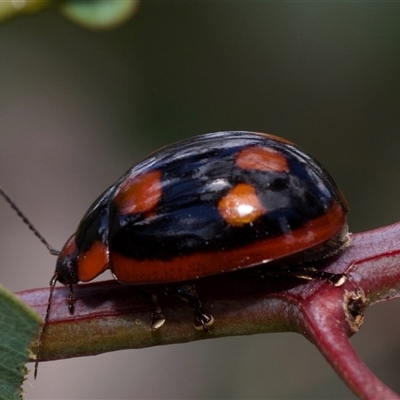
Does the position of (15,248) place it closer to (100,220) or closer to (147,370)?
(147,370)

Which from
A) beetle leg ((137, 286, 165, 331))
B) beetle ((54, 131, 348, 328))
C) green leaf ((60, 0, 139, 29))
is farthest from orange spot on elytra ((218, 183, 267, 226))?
green leaf ((60, 0, 139, 29))

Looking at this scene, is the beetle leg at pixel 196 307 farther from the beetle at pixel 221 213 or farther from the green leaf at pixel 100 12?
the green leaf at pixel 100 12

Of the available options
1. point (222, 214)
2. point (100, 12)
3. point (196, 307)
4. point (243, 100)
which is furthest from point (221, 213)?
point (243, 100)

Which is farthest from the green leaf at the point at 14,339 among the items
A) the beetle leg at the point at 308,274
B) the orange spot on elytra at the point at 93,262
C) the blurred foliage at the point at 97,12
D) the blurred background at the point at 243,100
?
the blurred background at the point at 243,100

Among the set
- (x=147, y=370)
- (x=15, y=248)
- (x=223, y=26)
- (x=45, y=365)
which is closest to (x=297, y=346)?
(x=147, y=370)

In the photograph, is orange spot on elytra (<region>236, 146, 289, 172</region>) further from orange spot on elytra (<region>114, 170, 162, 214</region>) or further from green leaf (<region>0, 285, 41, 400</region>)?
green leaf (<region>0, 285, 41, 400</region>)

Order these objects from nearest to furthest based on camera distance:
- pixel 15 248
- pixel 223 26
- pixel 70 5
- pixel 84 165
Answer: pixel 70 5, pixel 223 26, pixel 15 248, pixel 84 165

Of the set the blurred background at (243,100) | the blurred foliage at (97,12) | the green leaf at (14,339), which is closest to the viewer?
the green leaf at (14,339)
